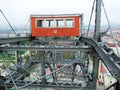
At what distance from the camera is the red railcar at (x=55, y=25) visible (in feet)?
40.3

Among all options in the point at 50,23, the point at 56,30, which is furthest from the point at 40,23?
the point at 56,30

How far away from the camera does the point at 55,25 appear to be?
41.2 ft

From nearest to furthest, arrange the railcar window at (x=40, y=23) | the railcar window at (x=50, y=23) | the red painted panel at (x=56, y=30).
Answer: the red painted panel at (x=56, y=30)
the railcar window at (x=50, y=23)
the railcar window at (x=40, y=23)

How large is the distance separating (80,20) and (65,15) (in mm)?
939

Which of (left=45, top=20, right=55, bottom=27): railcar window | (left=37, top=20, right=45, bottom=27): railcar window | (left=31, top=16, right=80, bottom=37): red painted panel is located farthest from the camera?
(left=37, top=20, right=45, bottom=27): railcar window

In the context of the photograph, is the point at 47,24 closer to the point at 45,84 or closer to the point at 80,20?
the point at 80,20

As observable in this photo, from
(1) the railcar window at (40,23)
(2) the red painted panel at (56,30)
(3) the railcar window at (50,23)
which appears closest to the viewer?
(2) the red painted panel at (56,30)

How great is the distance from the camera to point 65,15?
12.4m

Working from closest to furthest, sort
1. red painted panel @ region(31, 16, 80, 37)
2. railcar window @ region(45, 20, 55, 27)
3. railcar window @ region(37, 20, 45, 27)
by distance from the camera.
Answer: red painted panel @ region(31, 16, 80, 37) < railcar window @ region(45, 20, 55, 27) < railcar window @ region(37, 20, 45, 27)

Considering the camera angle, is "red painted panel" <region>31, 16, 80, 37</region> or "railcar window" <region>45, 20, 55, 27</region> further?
"railcar window" <region>45, 20, 55, 27</region>

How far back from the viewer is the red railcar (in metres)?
12.3

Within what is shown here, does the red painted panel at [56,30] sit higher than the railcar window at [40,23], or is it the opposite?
the railcar window at [40,23]

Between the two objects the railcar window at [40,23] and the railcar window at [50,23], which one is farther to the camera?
the railcar window at [40,23]

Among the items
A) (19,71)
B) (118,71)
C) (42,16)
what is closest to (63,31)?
(42,16)
